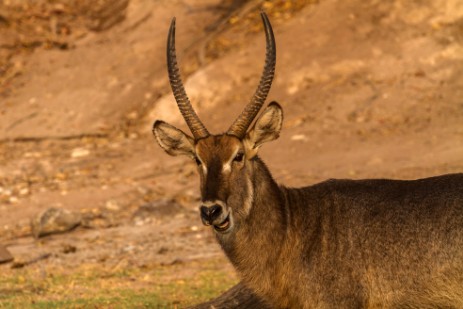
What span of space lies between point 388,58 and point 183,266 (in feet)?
31.0

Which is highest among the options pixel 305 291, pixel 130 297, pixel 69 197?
pixel 305 291

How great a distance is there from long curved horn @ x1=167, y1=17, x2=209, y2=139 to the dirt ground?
211 inches

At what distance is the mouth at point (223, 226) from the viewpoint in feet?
25.7

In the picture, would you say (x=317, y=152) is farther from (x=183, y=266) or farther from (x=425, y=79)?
(x=183, y=266)

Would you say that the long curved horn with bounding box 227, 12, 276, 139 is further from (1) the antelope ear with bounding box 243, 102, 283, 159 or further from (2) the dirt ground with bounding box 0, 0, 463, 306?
(2) the dirt ground with bounding box 0, 0, 463, 306

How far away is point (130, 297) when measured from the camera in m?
12.1

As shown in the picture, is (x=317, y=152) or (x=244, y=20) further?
(x=244, y=20)

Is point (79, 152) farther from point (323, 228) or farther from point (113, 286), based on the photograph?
point (323, 228)

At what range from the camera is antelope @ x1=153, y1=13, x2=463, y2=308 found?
7.51m

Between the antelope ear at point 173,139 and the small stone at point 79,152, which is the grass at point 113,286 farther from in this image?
the small stone at point 79,152

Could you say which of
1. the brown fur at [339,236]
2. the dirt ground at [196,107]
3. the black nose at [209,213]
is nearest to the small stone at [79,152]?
the dirt ground at [196,107]

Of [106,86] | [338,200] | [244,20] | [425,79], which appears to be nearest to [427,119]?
[425,79]

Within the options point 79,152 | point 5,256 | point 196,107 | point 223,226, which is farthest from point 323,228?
point 196,107

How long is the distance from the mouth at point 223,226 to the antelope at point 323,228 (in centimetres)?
1
